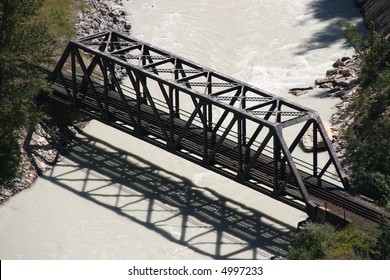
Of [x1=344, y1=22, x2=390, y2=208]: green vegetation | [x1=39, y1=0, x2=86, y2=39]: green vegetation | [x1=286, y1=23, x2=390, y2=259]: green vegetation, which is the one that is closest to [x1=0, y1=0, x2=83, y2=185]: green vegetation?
[x1=39, y1=0, x2=86, y2=39]: green vegetation

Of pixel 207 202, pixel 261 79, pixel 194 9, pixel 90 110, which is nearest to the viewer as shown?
pixel 207 202

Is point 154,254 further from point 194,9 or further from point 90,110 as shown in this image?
point 194,9

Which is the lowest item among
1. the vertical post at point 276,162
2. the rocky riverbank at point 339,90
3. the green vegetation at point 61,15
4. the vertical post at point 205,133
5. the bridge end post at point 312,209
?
the bridge end post at point 312,209

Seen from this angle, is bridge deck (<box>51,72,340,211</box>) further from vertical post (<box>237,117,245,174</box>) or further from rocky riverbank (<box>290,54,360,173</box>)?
rocky riverbank (<box>290,54,360,173</box>)

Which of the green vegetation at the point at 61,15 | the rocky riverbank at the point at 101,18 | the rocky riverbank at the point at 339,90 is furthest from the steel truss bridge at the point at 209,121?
the rocky riverbank at the point at 101,18

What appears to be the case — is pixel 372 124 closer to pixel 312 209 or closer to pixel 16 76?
pixel 312 209

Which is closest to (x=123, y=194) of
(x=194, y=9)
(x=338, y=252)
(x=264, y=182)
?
(x=264, y=182)

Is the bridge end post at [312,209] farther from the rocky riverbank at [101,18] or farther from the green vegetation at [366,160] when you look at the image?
the rocky riverbank at [101,18]
